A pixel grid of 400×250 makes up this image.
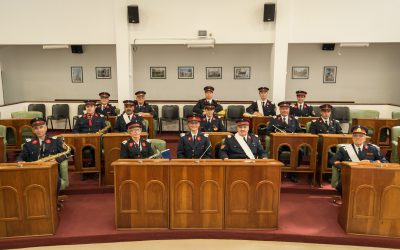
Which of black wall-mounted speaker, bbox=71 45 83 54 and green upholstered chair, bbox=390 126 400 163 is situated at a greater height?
black wall-mounted speaker, bbox=71 45 83 54

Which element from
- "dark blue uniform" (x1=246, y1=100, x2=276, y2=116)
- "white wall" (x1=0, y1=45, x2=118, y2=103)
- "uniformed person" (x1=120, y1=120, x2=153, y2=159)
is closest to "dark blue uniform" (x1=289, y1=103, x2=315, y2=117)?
"dark blue uniform" (x1=246, y1=100, x2=276, y2=116)

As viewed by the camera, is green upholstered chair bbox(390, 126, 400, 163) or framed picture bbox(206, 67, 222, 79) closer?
green upholstered chair bbox(390, 126, 400, 163)

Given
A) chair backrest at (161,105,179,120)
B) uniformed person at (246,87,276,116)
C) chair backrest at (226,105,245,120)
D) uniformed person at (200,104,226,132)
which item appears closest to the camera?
uniformed person at (200,104,226,132)

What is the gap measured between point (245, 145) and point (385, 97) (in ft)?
24.9

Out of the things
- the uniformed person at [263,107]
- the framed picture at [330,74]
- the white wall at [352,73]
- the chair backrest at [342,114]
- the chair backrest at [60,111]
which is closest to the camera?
the uniformed person at [263,107]

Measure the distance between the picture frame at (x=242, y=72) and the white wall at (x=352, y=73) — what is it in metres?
1.29

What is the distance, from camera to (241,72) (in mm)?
10562

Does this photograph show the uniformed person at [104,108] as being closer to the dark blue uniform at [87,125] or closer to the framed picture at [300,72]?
the dark blue uniform at [87,125]

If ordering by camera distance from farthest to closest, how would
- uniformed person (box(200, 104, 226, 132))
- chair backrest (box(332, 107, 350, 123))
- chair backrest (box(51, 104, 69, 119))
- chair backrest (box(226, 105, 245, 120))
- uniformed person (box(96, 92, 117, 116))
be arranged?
chair backrest (box(51, 104, 69, 119)), chair backrest (box(226, 105, 245, 120)), chair backrest (box(332, 107, 350, 123)), uniformed person (box(96, 92, 117, 116)), uniformed person (box(200, 104, 226, 132))

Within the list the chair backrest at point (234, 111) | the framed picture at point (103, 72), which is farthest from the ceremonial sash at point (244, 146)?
the framed picture at point (103, 72)

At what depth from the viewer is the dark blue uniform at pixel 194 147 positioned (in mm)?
5176

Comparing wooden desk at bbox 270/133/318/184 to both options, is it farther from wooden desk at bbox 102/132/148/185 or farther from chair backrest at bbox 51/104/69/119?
chair backrest at bbox 51/104/69/119

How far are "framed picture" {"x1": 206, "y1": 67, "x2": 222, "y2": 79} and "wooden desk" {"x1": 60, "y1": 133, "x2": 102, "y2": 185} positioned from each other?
5.78 meters

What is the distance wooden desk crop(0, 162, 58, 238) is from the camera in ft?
12.6
